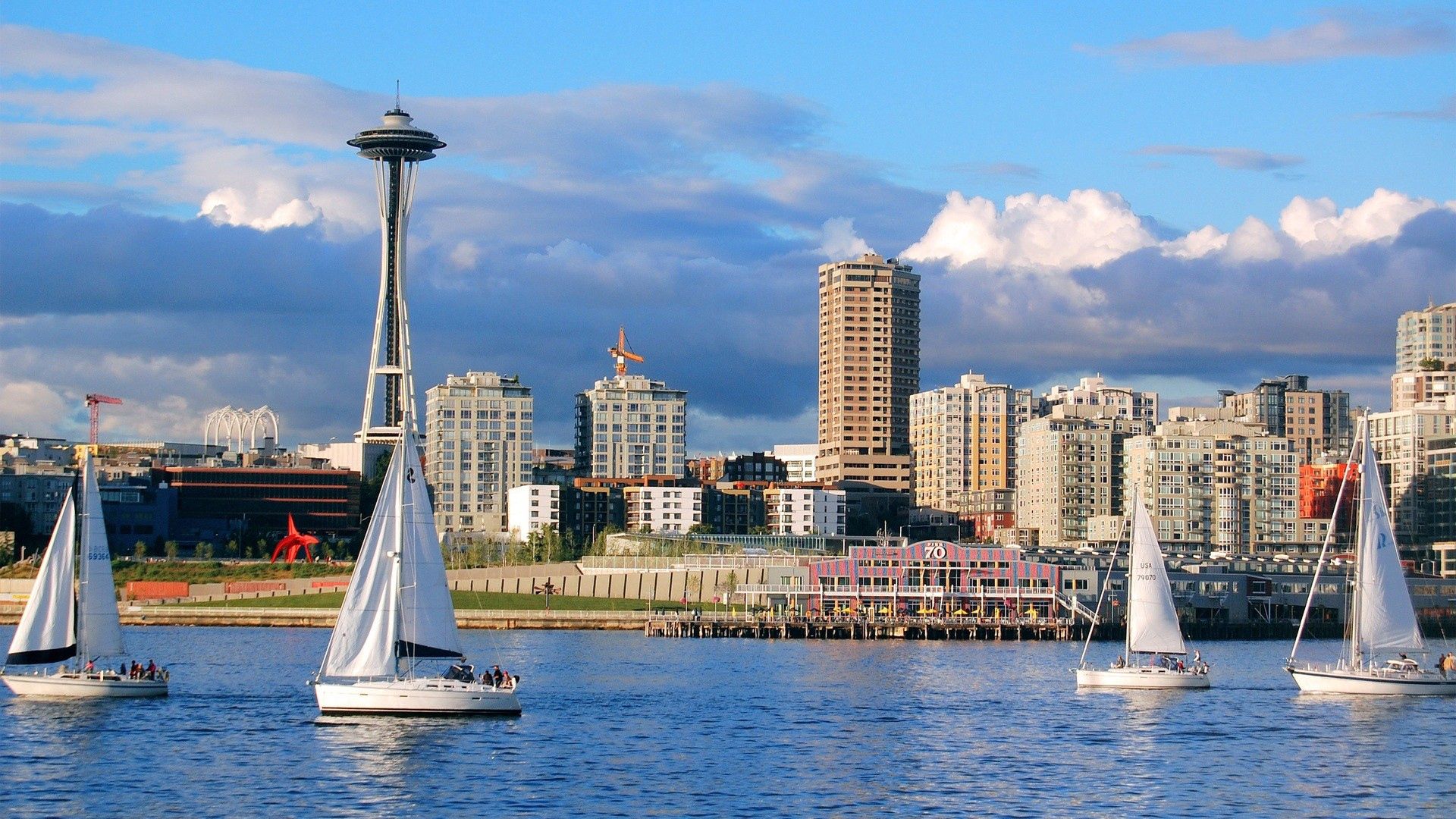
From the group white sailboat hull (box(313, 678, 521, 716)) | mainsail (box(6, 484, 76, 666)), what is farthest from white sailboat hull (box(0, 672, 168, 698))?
white sailboat hull (box(313, 678, 521, 716))

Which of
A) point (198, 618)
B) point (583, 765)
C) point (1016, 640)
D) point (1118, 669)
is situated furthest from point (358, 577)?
point (198, 618)

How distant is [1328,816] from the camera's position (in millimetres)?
69062

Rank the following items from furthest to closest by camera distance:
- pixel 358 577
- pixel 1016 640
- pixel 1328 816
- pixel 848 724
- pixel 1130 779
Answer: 1. pixel 1016 640
2. pixel 848 724
3. pixel 358 577
4. pixel 1130 779
5. pixel 1328 816

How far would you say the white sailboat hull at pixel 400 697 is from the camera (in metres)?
86.5

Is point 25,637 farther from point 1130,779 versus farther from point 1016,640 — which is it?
point 1016,640

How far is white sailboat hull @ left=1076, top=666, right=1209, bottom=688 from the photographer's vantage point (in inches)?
4500

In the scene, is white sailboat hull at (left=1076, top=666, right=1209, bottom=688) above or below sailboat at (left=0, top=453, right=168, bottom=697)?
below

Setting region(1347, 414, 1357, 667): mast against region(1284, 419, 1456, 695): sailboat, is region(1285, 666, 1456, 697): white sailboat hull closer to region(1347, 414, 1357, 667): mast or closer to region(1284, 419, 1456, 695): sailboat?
region(1284, 419, 1456, 695): sailboat

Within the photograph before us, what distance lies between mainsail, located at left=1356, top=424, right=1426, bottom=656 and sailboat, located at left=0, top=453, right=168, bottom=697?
65.2 meters

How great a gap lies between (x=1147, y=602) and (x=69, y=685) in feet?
196

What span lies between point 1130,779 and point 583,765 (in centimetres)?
2164

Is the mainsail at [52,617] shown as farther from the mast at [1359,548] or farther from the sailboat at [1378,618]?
the mast at [1359,548]

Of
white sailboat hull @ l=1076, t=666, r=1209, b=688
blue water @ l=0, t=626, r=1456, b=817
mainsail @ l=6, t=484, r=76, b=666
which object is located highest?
mainsail @ l=6, t=484, r=76, b=666

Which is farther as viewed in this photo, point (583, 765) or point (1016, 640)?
point (1016, 640)
